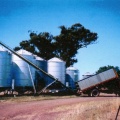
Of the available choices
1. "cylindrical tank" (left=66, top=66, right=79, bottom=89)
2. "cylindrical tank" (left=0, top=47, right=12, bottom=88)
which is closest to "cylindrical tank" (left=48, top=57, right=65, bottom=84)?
"cylindrical tank" (left=66, top=66, right=79, bottom=89)

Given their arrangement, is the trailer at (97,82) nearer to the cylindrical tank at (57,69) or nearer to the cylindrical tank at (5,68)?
the cylindrical tank at (57,69)

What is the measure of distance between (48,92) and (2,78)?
7.09m

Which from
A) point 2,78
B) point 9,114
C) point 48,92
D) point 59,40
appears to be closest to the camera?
point 9,114

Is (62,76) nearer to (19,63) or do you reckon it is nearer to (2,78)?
(19,63)

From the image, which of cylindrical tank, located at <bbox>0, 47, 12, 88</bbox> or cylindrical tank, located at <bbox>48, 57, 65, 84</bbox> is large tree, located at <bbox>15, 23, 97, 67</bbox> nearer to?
cylindrical tank, located at <bbox>48, 57, 65, 84</bbox>

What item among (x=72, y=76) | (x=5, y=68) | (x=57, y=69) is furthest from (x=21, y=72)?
(x=72, y=76)

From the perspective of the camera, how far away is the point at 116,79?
84.9ft

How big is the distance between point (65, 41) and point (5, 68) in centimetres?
2246

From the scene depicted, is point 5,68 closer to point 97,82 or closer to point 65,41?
point 97,82

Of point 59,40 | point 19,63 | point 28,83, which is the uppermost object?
point 59,40

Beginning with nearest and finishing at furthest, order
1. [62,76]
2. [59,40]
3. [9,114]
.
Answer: [9,114] → [62,76] → [59,40]

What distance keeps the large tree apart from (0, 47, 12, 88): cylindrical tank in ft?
68.3

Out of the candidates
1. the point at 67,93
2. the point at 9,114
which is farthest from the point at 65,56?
the point at 9,114

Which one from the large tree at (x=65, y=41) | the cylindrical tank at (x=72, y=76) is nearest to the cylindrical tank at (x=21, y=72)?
the cylindrical tank at (x=72, y=76)
